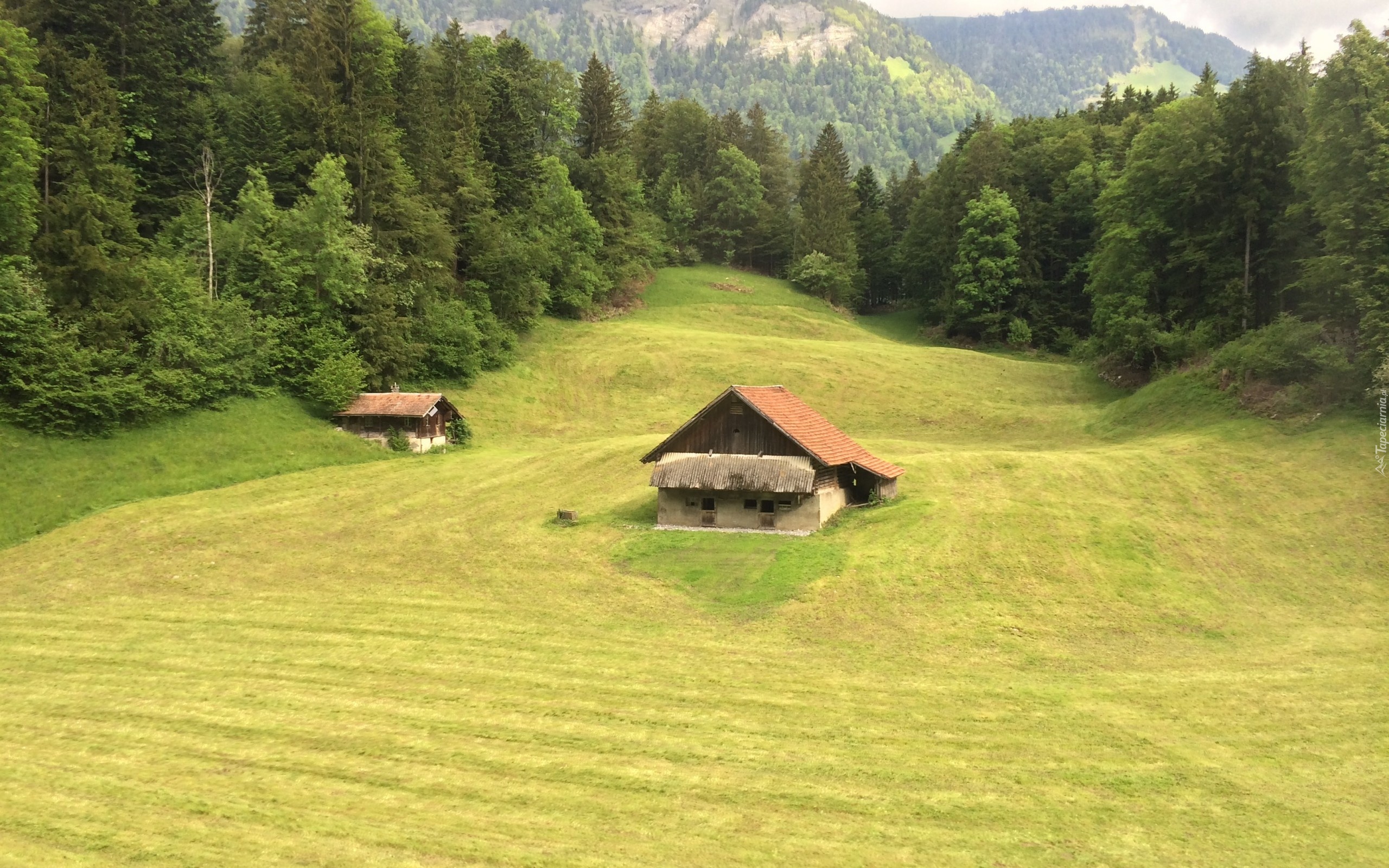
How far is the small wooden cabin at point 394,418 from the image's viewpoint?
51.8m

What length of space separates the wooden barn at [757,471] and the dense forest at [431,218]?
22.1 m

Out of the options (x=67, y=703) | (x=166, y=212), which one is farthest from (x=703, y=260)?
(x=67, y=703)

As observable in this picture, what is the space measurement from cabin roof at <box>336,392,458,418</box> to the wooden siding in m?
17.1

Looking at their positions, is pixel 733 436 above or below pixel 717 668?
above

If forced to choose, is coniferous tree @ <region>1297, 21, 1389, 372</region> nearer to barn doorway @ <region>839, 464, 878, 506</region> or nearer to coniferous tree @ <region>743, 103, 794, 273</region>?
barn doorway @ <region>839, 464, 878, 506</region>

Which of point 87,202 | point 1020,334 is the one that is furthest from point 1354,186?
point 87,202

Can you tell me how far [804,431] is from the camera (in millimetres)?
40500

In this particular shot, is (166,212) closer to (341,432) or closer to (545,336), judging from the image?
(341,432)

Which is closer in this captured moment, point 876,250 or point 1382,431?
point 1382,431

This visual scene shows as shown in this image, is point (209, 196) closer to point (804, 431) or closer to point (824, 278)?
point (804, 431)

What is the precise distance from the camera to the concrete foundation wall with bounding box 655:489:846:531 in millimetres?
38875

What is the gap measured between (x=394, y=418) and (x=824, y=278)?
189 feet

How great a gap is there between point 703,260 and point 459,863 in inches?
3910

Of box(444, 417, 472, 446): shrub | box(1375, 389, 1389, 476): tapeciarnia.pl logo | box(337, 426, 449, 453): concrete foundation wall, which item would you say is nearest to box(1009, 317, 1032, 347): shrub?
box(1375, 389, 1389, 476): tapeciarnia.pl logo
